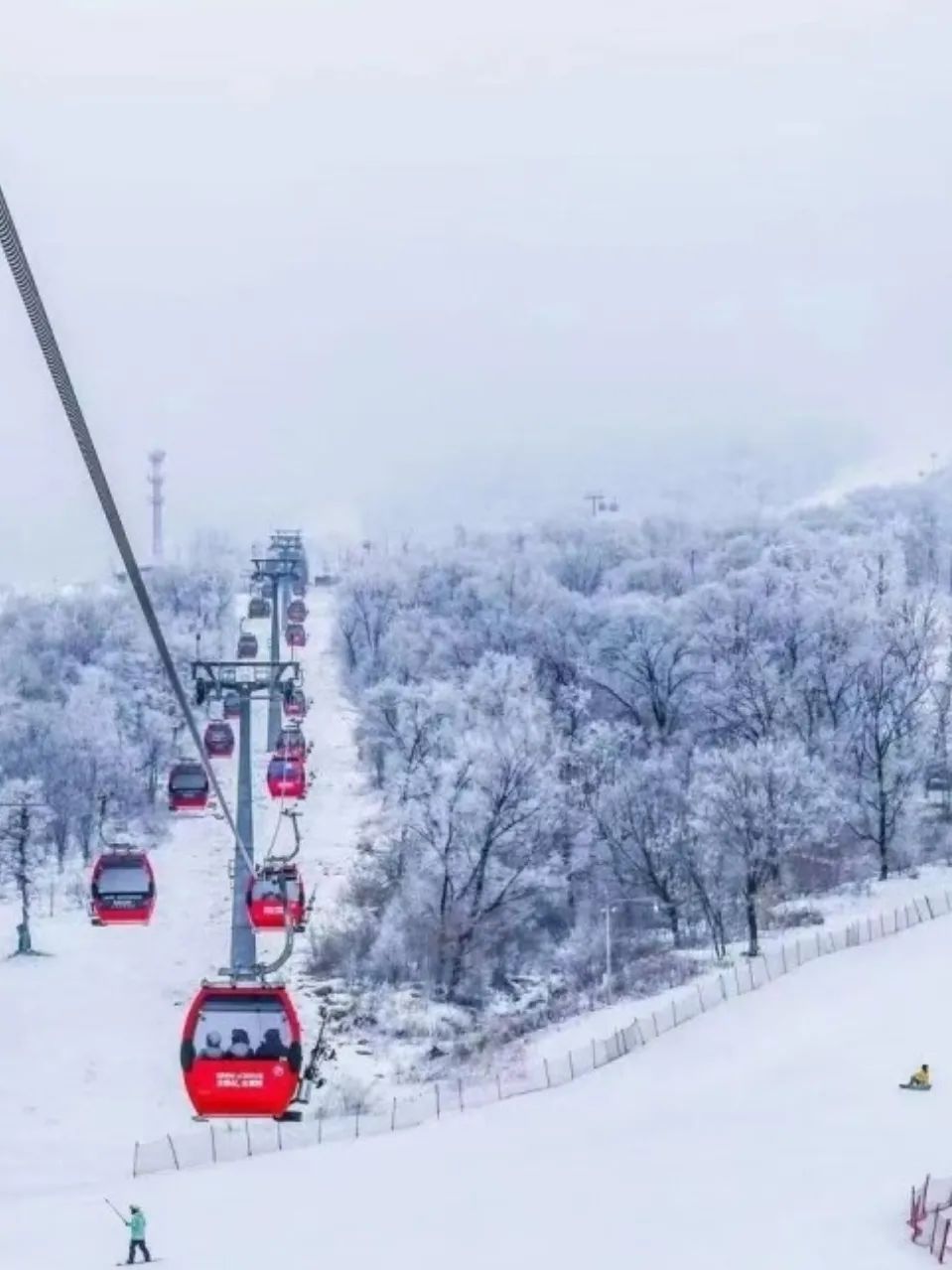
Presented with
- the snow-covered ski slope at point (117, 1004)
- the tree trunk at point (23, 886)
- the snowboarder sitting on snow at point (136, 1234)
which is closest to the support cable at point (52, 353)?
the snowboarder sitting on snow at point (136, 1234)

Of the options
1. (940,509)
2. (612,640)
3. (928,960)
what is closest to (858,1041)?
(928,960)

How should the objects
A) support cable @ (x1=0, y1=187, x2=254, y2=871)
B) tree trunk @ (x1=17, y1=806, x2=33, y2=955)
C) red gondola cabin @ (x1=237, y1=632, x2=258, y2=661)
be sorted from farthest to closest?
red gondola cabin @ (x1=237, y1=632, x2=258, y2=661) → tree trunk @ (x1=17, y1=806, x2=33, y2=955) → support cable @ (x1=0, y1=187, x2=254, y2=871)

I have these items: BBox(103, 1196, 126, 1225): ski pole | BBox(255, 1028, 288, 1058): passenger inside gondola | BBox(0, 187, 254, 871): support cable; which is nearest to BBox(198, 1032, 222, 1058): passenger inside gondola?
BBox(255, 1028, 288, 1058): passenger inside gondola

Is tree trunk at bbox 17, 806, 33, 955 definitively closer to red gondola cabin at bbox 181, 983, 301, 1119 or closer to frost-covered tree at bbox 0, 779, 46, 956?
frost-covered tree at bbox 0, 779, 46, 956

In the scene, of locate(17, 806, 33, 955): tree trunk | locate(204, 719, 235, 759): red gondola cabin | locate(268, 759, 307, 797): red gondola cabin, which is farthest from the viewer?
locate(204, 719, 235, 759): red gondola cabin

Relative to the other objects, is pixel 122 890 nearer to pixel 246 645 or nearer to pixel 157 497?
pixel 246 645

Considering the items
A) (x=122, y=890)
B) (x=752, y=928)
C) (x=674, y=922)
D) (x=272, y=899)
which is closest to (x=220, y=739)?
(x=674, y=922)
